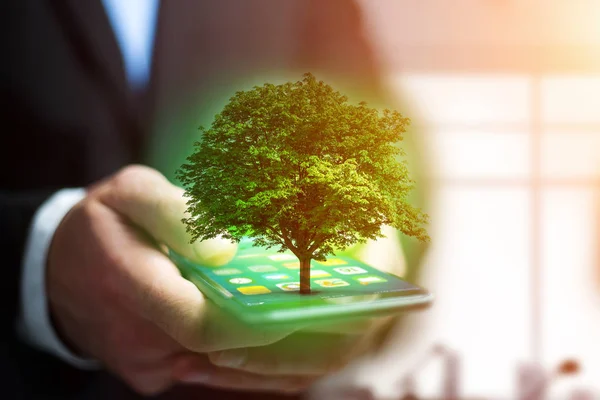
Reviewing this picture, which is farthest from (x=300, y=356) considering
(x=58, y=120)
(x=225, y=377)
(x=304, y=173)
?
(x=58, y=120)

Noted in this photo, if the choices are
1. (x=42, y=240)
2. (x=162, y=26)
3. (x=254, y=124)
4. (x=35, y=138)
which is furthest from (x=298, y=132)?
(x=35, y=138)

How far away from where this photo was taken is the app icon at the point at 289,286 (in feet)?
0.71

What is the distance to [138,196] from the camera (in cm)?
31

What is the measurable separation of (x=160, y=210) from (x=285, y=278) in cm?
10

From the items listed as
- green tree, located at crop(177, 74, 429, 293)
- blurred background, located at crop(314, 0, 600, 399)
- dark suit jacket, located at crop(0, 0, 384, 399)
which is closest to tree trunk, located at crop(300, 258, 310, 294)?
green tree, located at crop(177, 74, 429, 293)

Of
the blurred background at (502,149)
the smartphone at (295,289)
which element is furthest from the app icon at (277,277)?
the blurred background at (502,149)

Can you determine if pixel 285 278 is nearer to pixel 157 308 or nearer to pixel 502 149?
pixel 157 308

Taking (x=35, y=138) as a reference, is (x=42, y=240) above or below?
below

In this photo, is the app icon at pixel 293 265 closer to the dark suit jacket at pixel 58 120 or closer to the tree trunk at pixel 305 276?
the tree trunk at pixel 305 276

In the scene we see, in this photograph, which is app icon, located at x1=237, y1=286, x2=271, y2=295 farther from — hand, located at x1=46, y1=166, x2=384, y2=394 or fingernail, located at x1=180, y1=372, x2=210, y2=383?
fingernail, located at x1=180, y1=372, x2=210, y2=383

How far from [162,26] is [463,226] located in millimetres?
334

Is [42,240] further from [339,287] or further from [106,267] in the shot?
[339,287]

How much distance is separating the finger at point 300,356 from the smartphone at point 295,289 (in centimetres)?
8

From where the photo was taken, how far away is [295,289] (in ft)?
0.71
